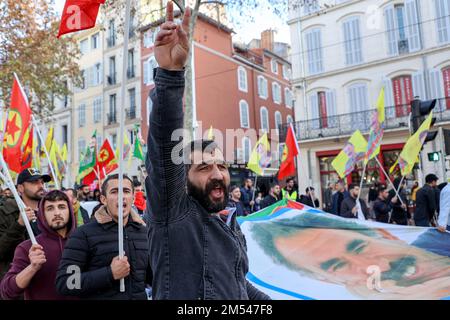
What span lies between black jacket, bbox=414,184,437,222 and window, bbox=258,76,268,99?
89.4ft

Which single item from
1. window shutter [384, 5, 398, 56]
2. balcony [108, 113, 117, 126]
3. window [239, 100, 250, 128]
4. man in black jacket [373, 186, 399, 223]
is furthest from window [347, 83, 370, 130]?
balcony [108, 113, 117, 126]

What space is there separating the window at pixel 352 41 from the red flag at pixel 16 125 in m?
22.1

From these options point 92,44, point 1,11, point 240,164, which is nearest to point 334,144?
point 240,164

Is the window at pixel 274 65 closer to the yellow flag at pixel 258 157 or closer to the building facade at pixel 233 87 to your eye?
the building facade at pixel 233 87

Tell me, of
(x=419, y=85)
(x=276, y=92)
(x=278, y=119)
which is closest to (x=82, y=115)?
(x=278, y=119)

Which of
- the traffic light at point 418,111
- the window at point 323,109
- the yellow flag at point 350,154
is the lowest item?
the yellow flag at point 350,154

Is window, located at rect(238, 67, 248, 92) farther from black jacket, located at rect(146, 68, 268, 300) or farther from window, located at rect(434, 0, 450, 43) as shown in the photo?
black jacket, located at rect(146, 68, 268, 300)

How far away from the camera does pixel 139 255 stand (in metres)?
3.24

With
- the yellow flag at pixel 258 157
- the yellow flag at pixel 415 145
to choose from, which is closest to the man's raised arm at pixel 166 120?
the yellow flag at pixel 415 145

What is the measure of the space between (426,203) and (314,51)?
60.1 ft

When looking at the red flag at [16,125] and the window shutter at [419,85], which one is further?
the window shutter at [419,85]

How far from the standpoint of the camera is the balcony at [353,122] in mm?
20891

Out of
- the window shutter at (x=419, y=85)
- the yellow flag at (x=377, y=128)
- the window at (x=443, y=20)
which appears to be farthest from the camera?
the window shutter at (x=419, y=85)

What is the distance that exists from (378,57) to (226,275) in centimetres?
2412
